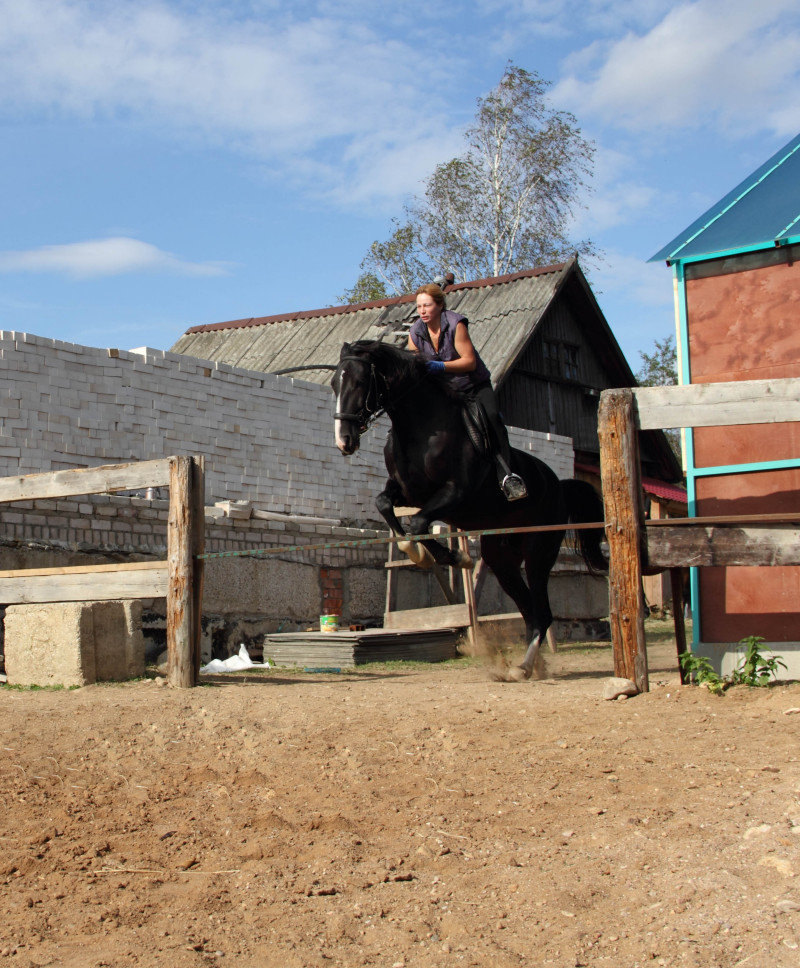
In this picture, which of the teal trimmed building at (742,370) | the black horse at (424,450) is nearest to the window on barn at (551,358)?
the black horse at (424,450)

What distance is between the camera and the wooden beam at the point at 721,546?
234 inches

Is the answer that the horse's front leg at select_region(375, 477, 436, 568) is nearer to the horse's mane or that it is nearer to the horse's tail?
the horse's mane

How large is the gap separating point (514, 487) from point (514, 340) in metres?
13.2

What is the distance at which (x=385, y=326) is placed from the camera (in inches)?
824

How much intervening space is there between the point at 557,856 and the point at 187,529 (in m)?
4.63

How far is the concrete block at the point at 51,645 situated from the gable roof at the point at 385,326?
11.9 metres

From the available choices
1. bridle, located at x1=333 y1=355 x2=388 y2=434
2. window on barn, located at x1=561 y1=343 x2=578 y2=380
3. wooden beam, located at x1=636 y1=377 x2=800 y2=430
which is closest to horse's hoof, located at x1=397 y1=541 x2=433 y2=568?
bridle, located at x1=333 y1=355 x2=388 y2=434

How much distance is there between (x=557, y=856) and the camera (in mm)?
3688

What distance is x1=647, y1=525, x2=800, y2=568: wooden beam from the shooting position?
594 centimetres

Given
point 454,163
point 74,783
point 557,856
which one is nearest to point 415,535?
point 74,783

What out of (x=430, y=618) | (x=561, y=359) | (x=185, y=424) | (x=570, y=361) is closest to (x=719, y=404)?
(x=430, y=618)

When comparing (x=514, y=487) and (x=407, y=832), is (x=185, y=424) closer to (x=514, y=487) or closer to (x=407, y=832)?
(x=514, y=487)

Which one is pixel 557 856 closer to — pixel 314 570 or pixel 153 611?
pixel 153 611

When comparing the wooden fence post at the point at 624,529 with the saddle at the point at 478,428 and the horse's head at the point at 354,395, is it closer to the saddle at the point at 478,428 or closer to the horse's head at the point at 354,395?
the saddle at the point at 478,428
